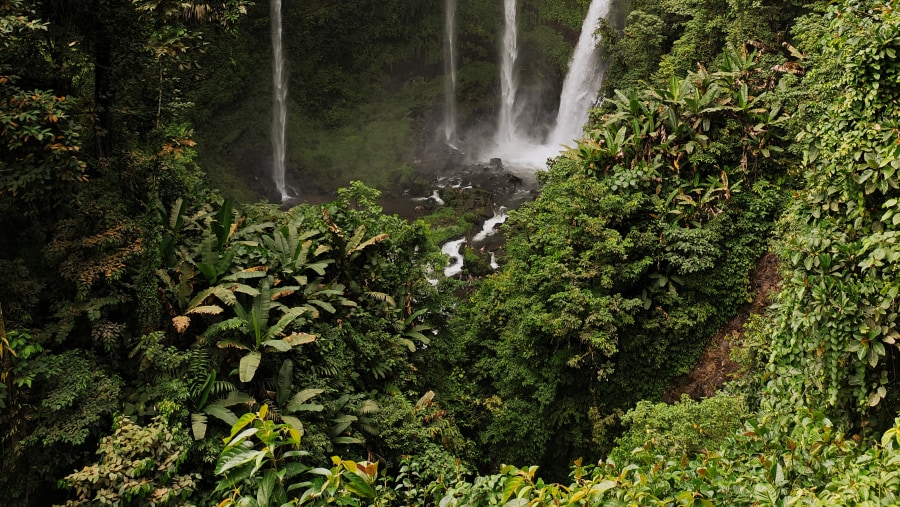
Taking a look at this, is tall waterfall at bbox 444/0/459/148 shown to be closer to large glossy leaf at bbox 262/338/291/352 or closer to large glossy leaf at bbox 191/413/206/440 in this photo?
large glossy leaf at bbox 262/338/291/352

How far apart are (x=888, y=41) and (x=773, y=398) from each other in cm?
343

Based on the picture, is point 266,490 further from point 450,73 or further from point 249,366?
point 450,73

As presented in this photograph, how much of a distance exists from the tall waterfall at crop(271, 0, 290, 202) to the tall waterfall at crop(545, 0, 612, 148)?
12.5 metres

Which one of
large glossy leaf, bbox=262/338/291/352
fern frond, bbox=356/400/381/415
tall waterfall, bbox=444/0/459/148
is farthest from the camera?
tall waterfall, bbox=444/0/459/148

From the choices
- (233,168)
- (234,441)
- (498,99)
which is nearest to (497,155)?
(498,99)

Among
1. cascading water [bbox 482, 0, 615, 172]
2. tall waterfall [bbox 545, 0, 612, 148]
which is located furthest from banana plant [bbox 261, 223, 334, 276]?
tall waterfall [bbox 545, 0, 612, 148]

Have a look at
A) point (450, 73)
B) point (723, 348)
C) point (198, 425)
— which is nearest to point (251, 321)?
point (198, 425)

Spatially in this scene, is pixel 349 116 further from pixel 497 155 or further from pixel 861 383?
pixel 861 383

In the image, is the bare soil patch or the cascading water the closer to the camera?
the bare soil patch

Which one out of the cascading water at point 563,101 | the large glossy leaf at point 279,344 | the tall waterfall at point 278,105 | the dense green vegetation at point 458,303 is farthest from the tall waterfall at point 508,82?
the large glossy leaf at point 279,344

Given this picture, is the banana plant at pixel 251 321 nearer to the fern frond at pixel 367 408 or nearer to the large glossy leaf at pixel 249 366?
the large glossy leaf at pixel 249 366

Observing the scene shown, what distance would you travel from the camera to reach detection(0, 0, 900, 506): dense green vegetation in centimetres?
476

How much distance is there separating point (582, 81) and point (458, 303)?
14.6m

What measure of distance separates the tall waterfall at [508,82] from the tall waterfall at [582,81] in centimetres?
316
